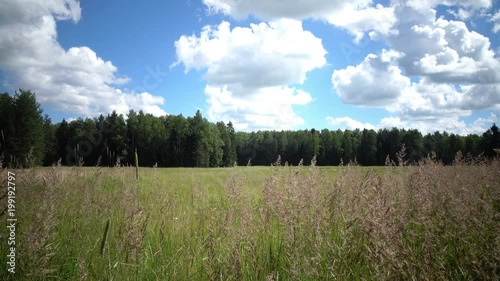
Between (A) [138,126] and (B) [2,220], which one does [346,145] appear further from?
(B) [2,220]

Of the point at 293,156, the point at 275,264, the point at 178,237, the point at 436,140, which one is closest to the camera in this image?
the point at 275,264

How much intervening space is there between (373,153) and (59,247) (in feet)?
319

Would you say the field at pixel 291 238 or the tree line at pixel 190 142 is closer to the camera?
the field at pixel 291 238

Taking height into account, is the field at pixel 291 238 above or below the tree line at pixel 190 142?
below

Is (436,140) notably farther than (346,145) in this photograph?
No

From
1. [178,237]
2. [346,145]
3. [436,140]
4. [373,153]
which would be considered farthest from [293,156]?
[178,237]

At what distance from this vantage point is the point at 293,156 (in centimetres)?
10456

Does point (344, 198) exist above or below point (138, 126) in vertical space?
below

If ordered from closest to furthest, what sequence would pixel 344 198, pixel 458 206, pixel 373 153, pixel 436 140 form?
pixel 458 206, pixel 344 198, pixel 436 140, pixel 373 153

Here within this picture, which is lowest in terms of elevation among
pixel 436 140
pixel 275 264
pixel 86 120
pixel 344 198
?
pixel 275 264

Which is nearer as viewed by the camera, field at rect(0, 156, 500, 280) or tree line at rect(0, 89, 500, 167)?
field at rect(0, 156, 500, 280)

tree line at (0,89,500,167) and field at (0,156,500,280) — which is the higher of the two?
tree line at (0,89,500,167)

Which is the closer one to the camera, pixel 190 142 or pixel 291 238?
pixel 291 238

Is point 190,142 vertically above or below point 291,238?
above
